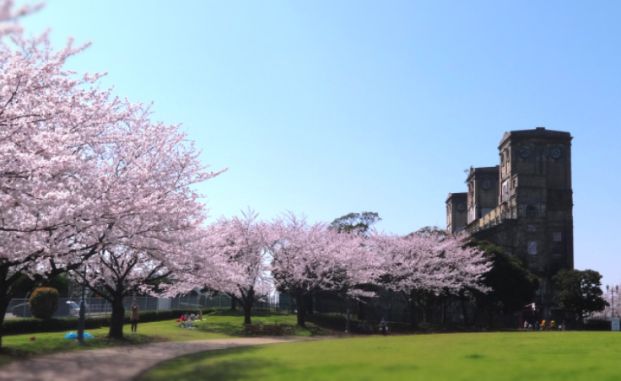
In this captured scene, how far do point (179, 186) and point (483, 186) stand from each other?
286 feet

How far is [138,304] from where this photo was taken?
168 ft

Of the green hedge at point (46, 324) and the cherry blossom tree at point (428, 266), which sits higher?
the cherry blossom tree at point (428, 266)

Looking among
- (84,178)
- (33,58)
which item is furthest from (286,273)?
(33,58)

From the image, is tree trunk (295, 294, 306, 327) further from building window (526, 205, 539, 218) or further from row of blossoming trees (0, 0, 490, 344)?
building window (526, 205, 539, 218)

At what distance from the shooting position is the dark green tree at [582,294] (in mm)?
70500

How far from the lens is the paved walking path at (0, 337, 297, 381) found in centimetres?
1543

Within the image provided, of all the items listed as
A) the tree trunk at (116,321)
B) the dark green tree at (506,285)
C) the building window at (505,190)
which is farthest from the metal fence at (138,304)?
the building window at (505,190)

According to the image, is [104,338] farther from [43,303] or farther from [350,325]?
[350,325]

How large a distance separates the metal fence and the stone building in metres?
33.9

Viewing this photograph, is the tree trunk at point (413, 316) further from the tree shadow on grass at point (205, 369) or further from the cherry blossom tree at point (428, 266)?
the tree shadow on grass at point (205, 369)

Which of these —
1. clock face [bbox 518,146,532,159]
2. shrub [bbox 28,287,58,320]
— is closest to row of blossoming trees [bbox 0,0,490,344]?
shrub [bbox 28,287,58,320]

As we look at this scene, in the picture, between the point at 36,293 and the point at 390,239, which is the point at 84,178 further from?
the point at 390,239

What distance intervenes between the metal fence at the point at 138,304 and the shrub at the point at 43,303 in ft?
4.72

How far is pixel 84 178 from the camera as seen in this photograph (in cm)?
2050
